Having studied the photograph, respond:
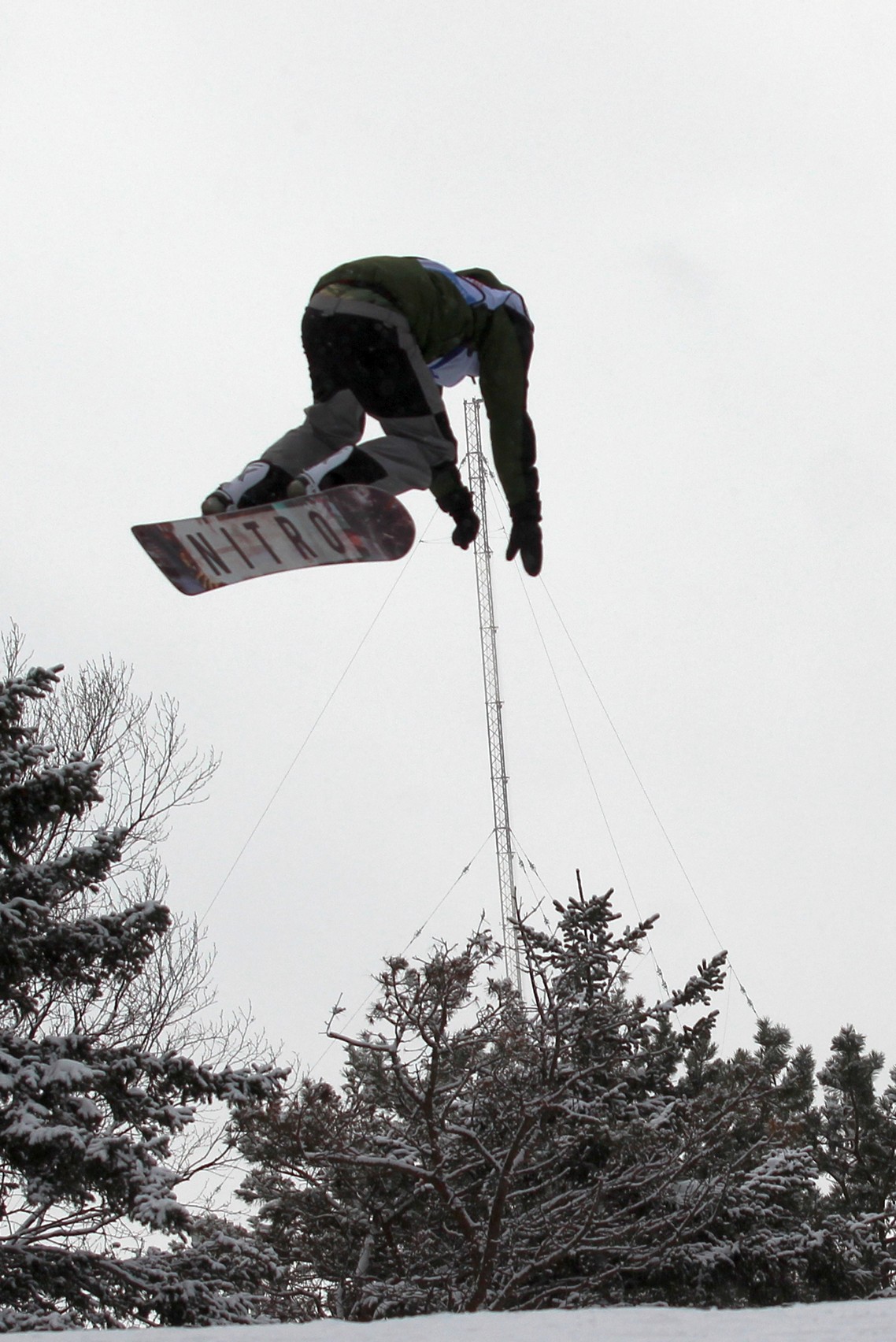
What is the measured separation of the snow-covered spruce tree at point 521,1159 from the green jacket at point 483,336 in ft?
18.2

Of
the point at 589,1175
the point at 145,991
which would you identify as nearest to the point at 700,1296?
the point at 589,1175

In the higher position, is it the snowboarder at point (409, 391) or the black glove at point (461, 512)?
the snowboarder at point (409, 391)

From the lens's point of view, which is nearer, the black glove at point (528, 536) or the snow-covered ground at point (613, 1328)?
the snow-covered ground at point (613, 1328)

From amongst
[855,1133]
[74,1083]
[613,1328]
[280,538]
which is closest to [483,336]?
[280,538]

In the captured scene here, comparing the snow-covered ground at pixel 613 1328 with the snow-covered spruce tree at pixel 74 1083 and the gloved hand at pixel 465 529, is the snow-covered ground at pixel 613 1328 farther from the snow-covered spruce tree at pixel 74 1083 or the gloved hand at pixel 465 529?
the snow-covered spruce tree at pixel 74 1083

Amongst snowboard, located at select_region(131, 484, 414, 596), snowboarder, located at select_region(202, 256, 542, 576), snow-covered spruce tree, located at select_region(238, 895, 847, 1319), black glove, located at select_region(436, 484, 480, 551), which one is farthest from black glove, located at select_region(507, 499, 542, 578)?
snow-covered spruce tree, located at select_region(238, 895, 847, 1319)

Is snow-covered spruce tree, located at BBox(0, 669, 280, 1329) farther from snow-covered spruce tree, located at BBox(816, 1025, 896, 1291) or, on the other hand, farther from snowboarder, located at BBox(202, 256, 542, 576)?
snow-covered spruce tree, located at BBox(816, 1025, 896, 1291)

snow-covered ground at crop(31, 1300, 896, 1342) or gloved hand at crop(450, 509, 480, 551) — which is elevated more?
gloved hand at crop(450, 509, 480, 551)

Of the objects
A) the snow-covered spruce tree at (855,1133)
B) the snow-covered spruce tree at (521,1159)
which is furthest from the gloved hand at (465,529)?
the snow-covered spruce tree at (855,1133)

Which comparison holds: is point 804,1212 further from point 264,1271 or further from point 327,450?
point 327,450

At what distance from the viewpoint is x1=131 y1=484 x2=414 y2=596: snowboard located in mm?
3441

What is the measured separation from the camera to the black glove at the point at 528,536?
345cm

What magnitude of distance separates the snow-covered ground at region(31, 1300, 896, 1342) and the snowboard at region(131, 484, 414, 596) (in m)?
2.07

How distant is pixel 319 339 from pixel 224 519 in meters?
0.58
